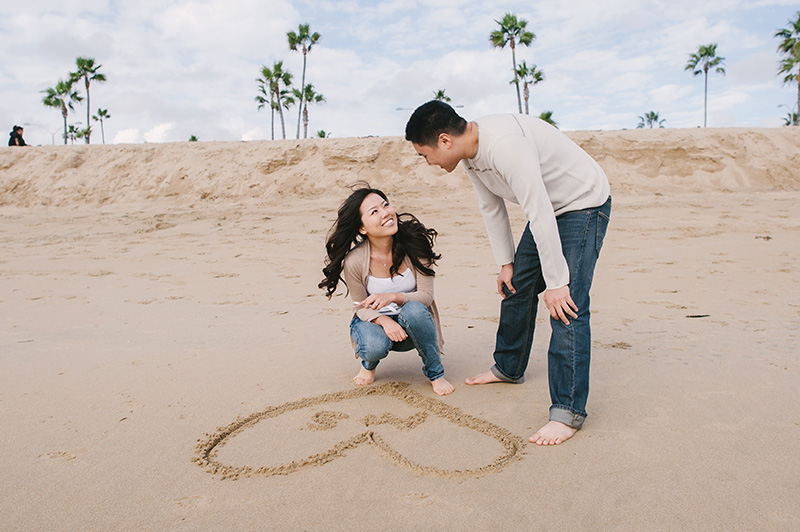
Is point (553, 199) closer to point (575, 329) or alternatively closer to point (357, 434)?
point (575, 329)

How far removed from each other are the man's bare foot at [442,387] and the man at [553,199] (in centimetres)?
62

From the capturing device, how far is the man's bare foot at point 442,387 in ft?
9.75

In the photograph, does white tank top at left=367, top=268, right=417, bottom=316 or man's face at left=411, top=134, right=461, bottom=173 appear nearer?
man's face at left=411, top=134, right=461, bottom=173

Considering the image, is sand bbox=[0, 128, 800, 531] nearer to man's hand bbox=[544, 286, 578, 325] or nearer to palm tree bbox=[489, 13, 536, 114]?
man's hand bbox=[544, 286, 578, 325]

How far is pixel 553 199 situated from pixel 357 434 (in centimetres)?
135

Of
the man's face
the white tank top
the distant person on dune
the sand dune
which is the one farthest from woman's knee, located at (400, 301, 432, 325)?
the distant person on dune

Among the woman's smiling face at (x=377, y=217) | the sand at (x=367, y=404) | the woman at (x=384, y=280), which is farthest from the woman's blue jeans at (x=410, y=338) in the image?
the woman's smiling face at (x=377, y=217)

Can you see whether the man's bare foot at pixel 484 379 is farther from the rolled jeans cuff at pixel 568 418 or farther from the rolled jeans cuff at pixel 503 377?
the rolled jeans cuff at pixel 568 418

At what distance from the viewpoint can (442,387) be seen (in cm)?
299

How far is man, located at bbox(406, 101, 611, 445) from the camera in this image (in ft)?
7.57

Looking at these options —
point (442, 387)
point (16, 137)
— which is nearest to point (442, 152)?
point (442, 387)

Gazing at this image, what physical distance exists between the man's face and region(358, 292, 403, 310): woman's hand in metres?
0.82

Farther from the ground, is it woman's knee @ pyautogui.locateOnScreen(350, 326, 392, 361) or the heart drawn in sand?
woman's knee @ pyautogui.locateOnScreen(350, 326, 392, 361)

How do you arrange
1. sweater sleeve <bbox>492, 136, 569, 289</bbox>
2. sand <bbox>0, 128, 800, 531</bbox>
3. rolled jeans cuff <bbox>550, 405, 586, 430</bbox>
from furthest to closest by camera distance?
rolled jeans cuff <bbox>550, 405, 586, 430</bbox> < sweater sleeve <bbox>492, 136, 569, 289</bbox> < sand <bbox>0, 128, 800, 531</bbox>
